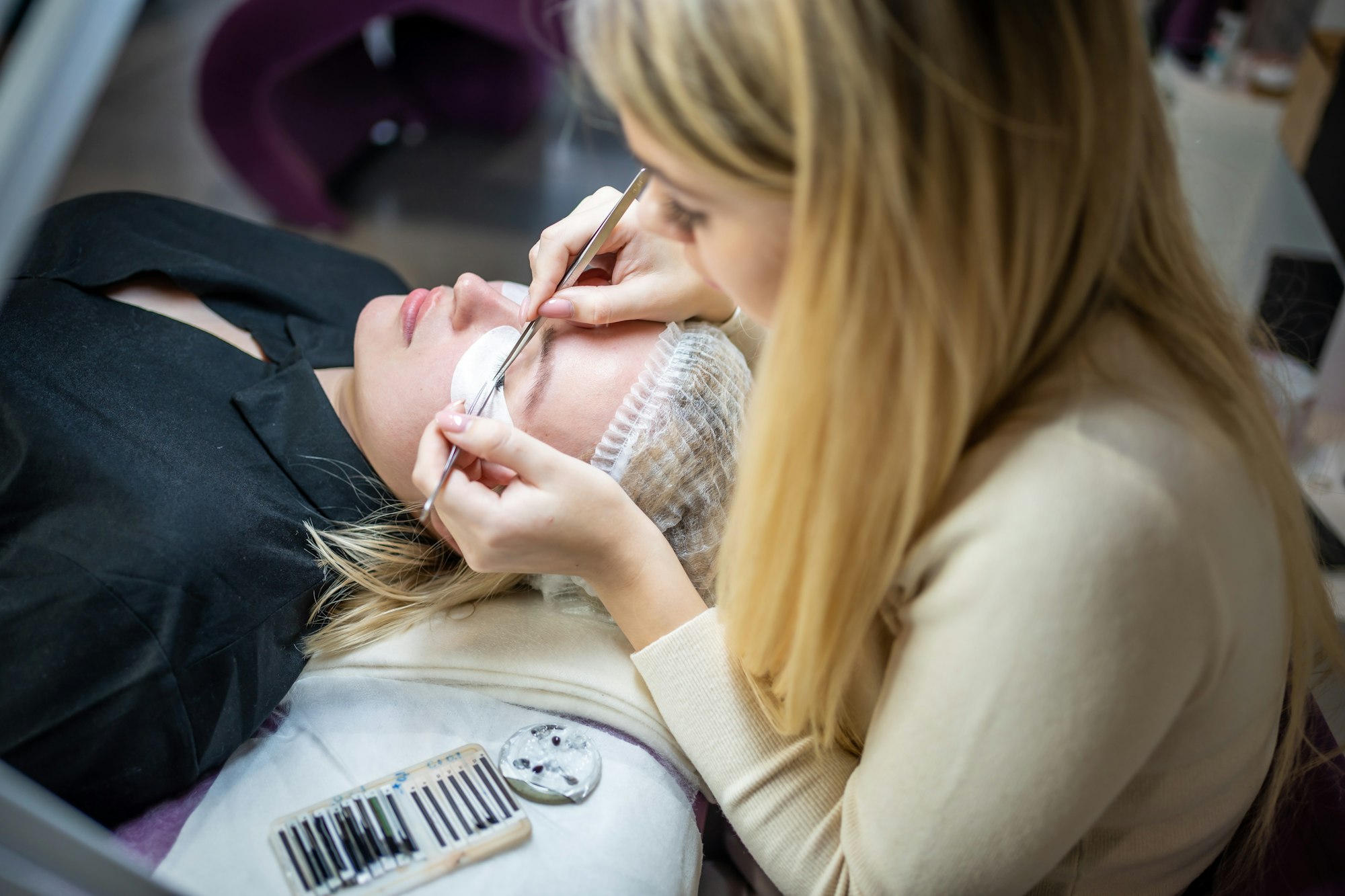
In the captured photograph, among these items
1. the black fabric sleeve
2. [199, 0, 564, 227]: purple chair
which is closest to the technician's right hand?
the black fabric sleeve

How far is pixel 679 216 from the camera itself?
2.44 feet

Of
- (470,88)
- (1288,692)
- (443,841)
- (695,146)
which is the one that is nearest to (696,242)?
(695,146)

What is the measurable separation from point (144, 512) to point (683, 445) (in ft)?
1.93

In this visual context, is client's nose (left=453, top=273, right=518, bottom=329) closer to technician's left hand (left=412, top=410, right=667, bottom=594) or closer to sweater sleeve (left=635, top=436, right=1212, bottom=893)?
technician's left hand (left=412, top=410, right=667, bottom=594)

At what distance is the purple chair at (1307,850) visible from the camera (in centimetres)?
87

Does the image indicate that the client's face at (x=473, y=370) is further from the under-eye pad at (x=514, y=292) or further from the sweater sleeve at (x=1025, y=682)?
the sweater sleeve at (x=1025, y=682)

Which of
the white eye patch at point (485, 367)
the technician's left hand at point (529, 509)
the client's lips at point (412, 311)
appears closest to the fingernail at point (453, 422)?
the technician's left hand at point (529, 509)

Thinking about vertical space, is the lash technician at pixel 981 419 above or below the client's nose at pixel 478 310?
above

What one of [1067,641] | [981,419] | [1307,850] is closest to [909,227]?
[981,419]

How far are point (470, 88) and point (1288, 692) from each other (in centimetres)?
282

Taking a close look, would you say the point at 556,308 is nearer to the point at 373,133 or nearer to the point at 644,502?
the point at 644,502

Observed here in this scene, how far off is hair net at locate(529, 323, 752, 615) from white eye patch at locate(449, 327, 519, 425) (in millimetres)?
136

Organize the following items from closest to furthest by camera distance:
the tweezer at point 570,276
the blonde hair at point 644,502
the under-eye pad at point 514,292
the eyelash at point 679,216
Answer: the eyelash at point 679,216, the tweezer at point 570,276, the blonde hair at point 644,502, the under-eye pad at point 514,292

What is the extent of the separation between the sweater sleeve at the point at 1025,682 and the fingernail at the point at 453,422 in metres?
0.47
